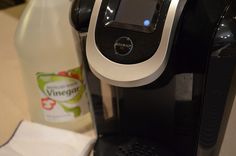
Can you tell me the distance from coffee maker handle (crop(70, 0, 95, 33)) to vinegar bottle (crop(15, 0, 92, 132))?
4.1 inches

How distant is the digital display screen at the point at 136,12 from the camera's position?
16.7 inches

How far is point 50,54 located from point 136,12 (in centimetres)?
21

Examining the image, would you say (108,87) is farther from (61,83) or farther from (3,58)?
(3,58)

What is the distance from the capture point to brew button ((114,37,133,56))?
1.38 feet

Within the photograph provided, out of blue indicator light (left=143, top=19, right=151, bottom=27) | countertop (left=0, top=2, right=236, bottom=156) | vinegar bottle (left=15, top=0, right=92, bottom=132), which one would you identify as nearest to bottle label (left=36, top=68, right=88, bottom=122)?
vinegar bottle (left=15, top=0, right=92, bottom=132)

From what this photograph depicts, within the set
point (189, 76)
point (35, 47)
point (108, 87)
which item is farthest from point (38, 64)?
point (189, 76)

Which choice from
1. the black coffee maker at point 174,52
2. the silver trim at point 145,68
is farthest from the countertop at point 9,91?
the silver trim at point 145,68

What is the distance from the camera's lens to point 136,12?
0.43 m

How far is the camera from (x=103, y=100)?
57 centimetres

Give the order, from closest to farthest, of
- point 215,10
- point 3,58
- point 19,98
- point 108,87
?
point 215,10
point 108,87
point 19,98
point 3,58

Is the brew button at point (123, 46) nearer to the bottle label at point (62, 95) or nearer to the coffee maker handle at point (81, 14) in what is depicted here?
the coffee maker handle at point (81, 14)

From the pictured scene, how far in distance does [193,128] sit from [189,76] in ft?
0.27

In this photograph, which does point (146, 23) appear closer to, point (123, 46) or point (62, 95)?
point (123, 46)

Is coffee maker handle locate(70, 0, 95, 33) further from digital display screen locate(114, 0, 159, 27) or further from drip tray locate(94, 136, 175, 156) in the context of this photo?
drip tray locate(94, 136, 175, 156)
